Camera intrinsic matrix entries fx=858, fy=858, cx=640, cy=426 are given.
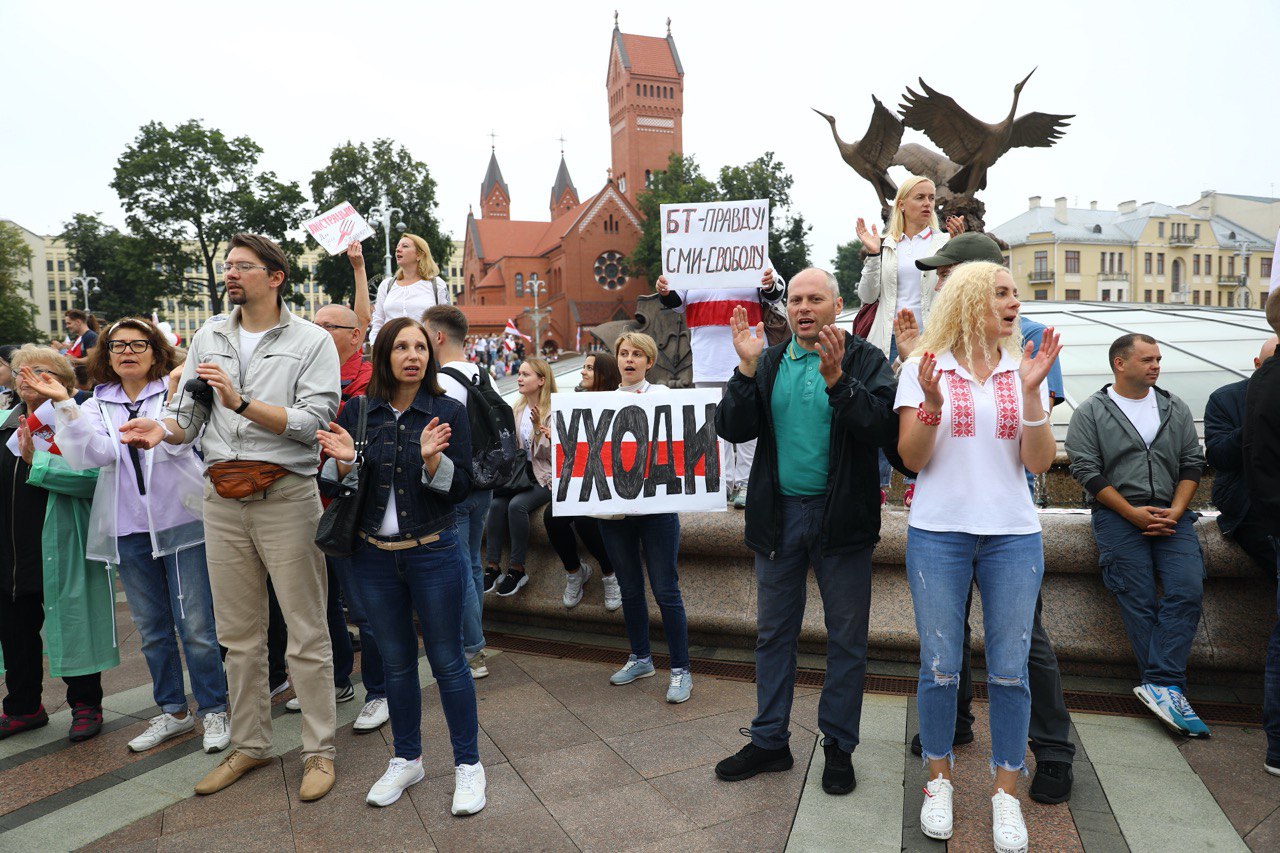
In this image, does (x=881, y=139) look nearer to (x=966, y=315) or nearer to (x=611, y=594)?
(x=611, y=594)

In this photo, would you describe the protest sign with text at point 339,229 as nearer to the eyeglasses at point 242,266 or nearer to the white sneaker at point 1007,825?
the eyeglasses at point 242,266

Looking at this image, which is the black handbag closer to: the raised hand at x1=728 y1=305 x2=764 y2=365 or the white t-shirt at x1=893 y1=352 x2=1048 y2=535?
the raised hand at x1=728 y1=305 x2=764 y2=365

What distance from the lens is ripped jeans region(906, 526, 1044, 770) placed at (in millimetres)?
3125

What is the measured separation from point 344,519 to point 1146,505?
382 cm

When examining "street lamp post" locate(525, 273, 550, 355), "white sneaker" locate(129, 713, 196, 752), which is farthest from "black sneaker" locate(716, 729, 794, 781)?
"street lamp post" locate(525, 273, 550, 355)

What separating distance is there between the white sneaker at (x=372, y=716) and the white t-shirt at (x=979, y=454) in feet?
9.83

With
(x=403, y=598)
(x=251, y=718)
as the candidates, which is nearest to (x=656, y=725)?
(x=403, y=598)

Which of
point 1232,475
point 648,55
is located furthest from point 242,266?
point 648,55

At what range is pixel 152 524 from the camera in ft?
14.0

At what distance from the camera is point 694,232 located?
6477 millimetres

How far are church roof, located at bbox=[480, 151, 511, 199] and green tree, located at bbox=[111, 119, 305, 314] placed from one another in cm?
5976

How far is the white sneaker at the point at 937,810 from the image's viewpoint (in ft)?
10.4

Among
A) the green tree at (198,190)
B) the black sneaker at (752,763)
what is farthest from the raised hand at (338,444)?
the green tree at (198,190)

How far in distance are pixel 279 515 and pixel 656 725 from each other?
2081 mm
